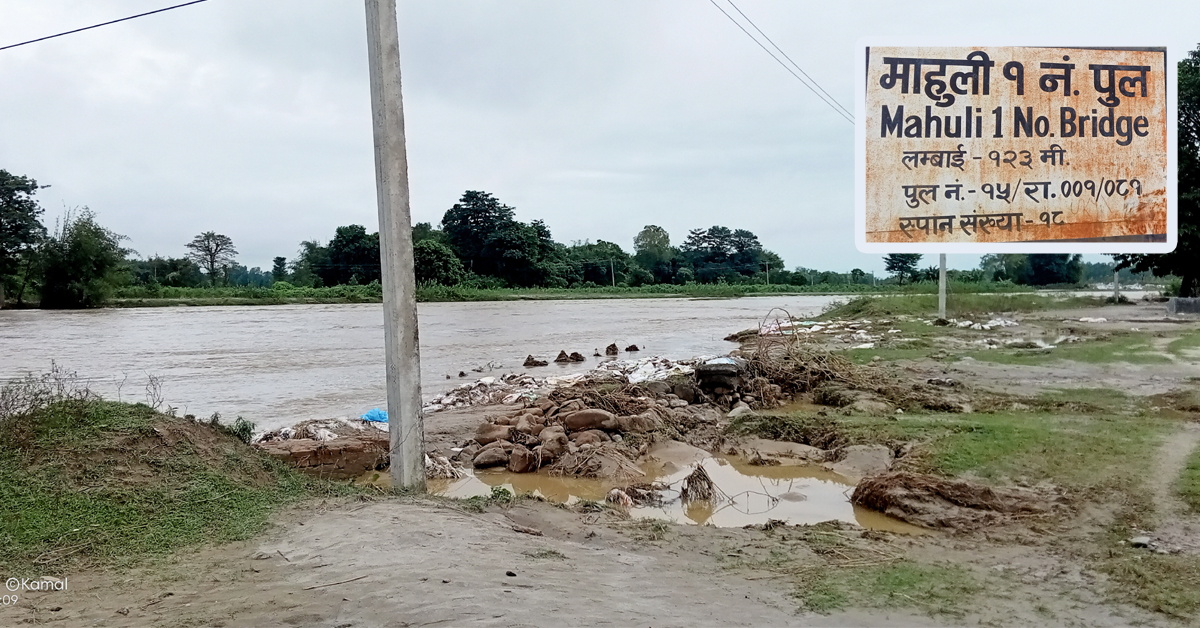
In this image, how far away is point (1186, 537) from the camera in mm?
4707

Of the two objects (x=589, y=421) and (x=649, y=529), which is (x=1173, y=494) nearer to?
(x=649, y=529)

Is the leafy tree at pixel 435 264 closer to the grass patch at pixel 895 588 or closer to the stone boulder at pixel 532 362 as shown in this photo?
the stone boulder at pixel 532 362

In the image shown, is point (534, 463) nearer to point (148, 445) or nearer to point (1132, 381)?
point (148, 445)

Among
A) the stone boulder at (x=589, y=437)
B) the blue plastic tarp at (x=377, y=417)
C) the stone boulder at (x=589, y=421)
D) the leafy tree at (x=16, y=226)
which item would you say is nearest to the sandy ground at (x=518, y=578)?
the stone boulder at (x=589, y=437)

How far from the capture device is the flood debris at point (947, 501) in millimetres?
5445

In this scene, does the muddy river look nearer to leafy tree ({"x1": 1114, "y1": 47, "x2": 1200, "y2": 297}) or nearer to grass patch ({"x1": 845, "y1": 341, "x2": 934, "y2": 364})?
grass patch ({"x1": 845, "y1": 341, "x2": 934, "y2": 364})

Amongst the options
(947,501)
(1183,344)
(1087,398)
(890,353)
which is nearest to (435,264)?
(890,353)

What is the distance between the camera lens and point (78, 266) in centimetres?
4172

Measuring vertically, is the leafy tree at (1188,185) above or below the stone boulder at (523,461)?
above

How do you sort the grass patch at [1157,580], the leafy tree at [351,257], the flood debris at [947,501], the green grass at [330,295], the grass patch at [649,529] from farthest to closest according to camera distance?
the leafy tree at [351,257], the green grass at [330,295], the flood debris at [947,501], the grass patch at [649,529], the grass patch at [1157,580]

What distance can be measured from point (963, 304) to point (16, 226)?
45.5 m

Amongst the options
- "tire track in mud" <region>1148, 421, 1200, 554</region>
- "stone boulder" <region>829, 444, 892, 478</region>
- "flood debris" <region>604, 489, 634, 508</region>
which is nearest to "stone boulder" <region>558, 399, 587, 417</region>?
"flood debris" <region>604, 489, 634, 508</region>

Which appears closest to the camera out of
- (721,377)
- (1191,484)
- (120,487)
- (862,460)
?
(120,487)

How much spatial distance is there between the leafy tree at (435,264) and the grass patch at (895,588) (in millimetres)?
48568
